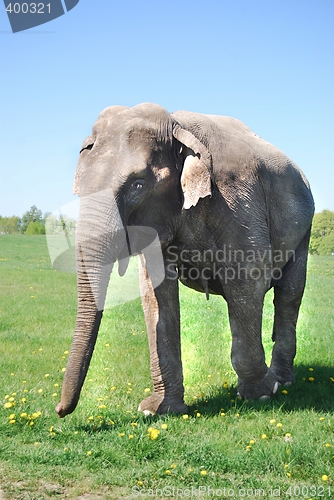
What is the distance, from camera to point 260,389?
7.12 metres

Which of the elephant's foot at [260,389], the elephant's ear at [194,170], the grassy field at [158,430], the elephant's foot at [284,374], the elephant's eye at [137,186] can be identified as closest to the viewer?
the grassy field at [158,430]

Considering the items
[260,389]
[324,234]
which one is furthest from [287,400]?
[324,234]

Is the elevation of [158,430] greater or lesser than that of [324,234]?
lesser

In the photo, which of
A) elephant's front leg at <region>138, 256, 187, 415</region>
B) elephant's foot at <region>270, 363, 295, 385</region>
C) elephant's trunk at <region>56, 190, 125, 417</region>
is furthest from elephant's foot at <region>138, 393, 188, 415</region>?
elephant's foot at <region>270, 363, 295, 385</region>

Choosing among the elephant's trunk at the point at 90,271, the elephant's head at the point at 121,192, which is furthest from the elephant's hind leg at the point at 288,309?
the elephant's trunk at the point at 90,271

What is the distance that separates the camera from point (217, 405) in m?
7.08

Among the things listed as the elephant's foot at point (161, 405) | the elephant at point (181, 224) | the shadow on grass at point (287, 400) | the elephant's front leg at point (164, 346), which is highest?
the elephant at point (181, 224)

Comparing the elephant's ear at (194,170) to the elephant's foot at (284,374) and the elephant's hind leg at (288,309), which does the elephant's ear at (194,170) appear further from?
the elephant's foot at (284,374)

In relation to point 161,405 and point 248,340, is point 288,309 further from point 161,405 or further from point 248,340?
point 161,405

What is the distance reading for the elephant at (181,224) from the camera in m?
5.66

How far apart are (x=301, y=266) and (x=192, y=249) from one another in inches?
87.0

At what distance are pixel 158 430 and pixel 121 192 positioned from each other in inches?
94.8

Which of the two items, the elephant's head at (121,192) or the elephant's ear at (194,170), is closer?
the elephant's head at (121,192)

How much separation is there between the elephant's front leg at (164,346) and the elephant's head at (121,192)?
3.27ft
